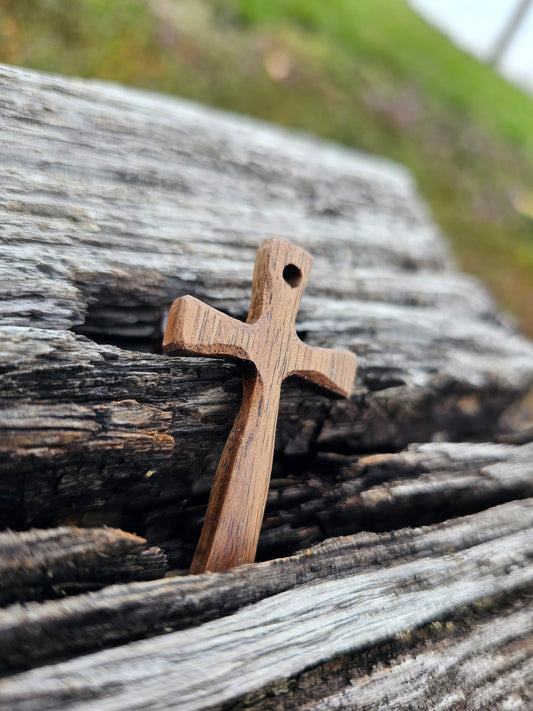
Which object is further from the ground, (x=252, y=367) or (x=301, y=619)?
(x=252, y=367)

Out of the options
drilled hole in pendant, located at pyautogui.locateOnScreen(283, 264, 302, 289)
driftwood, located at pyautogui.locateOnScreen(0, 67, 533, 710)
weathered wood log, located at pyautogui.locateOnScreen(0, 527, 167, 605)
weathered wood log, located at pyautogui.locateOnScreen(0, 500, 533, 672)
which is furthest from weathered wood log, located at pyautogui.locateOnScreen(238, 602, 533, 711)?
drilled hole in pendant, located at pyautogui.locateOnScreen(283, 264, 302, 289)

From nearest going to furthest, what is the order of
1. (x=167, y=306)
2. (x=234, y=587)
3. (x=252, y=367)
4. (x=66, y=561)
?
(x=66, y=561)
(x=234, y=587)
(x=252, y=367)
(x=167, y=306)

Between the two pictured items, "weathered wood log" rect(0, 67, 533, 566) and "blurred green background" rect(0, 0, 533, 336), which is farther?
"blurred green background" rect(0, 0, 533, 336)

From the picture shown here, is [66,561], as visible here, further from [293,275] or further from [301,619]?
[293,275]

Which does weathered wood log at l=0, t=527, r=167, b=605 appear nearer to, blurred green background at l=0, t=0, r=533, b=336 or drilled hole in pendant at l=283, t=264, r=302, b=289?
drilled hole in pendant at l=283, t=264, r=302, b=289

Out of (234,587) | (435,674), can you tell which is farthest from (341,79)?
(435,674)

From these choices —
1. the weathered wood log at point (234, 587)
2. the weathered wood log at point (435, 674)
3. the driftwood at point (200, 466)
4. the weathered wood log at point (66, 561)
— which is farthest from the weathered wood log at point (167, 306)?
the weathered wood log at point (435, 674)

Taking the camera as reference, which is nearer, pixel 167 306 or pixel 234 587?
pixel 234 587
